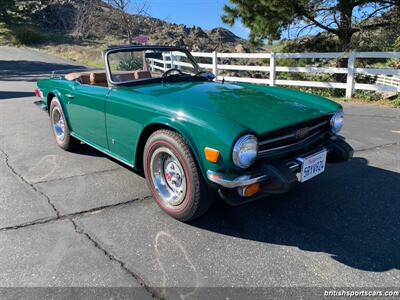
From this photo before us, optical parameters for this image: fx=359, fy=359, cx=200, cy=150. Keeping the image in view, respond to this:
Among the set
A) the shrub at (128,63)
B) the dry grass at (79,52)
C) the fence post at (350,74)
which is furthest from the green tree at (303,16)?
the dry grass at (79,52)

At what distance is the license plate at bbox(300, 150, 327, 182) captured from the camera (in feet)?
9.58

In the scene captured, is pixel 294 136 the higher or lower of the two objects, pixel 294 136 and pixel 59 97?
the lower

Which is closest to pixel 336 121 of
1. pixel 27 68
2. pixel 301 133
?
pixel 301 133

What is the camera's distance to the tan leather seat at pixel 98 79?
4.30 m

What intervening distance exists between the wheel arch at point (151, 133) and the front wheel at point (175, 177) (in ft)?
0.18

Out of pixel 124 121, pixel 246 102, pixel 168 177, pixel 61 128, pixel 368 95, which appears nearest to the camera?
pixel 168 177

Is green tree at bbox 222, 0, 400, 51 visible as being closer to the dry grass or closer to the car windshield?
the car windshield

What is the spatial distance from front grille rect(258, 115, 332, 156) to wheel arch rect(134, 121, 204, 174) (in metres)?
0.51

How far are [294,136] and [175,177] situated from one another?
107 centimetres

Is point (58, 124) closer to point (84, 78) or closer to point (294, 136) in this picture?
point (84, 78)

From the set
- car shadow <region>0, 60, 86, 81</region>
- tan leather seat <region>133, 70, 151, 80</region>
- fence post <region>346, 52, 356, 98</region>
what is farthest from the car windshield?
car shadow <region>0, 60, 86, 81</region>

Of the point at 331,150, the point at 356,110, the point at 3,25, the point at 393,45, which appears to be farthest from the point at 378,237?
the point at 3,25

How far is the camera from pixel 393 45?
10.4 m

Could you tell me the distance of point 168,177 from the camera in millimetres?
3178
